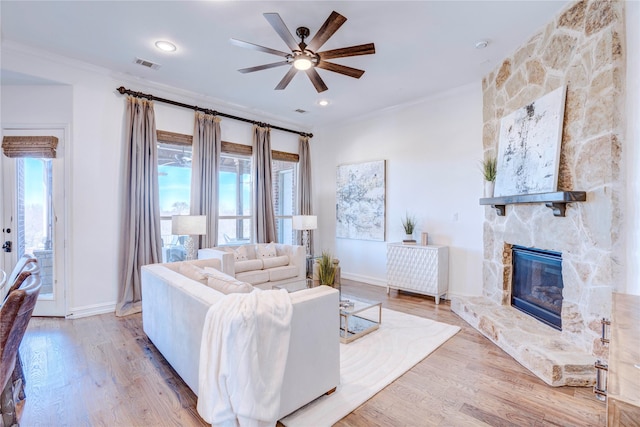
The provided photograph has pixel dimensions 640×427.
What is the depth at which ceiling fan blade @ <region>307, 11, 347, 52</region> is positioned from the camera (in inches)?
91.0

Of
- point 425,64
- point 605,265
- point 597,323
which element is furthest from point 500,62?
point 597,323

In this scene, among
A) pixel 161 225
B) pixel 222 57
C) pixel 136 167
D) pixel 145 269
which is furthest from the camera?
pixel 161 225

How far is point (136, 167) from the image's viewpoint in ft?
A: 13.6

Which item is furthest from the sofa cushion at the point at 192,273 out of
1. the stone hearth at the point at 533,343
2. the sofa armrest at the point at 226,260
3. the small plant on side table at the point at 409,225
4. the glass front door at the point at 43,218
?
the small plant on side table at the point at 409,225

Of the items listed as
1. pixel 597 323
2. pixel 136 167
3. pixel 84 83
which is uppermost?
pixel 84 83

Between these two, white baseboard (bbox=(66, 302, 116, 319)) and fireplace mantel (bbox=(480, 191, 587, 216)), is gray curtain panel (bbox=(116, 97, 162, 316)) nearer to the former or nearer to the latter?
white baseboard (bbox=(66, 302, 116, 319))

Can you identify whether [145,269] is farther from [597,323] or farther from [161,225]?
[597,323]

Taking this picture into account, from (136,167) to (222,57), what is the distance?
6.34 ft

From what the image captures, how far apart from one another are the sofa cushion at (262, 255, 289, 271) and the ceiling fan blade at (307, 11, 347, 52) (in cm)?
326

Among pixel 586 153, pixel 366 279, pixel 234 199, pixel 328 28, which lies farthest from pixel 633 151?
pixel 234 199

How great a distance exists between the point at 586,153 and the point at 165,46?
14.3 feet

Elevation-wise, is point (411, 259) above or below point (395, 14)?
below

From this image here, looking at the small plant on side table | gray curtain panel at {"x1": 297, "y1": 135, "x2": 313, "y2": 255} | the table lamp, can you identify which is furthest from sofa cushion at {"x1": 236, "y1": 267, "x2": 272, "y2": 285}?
the small plant on side table

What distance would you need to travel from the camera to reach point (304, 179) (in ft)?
21.1
